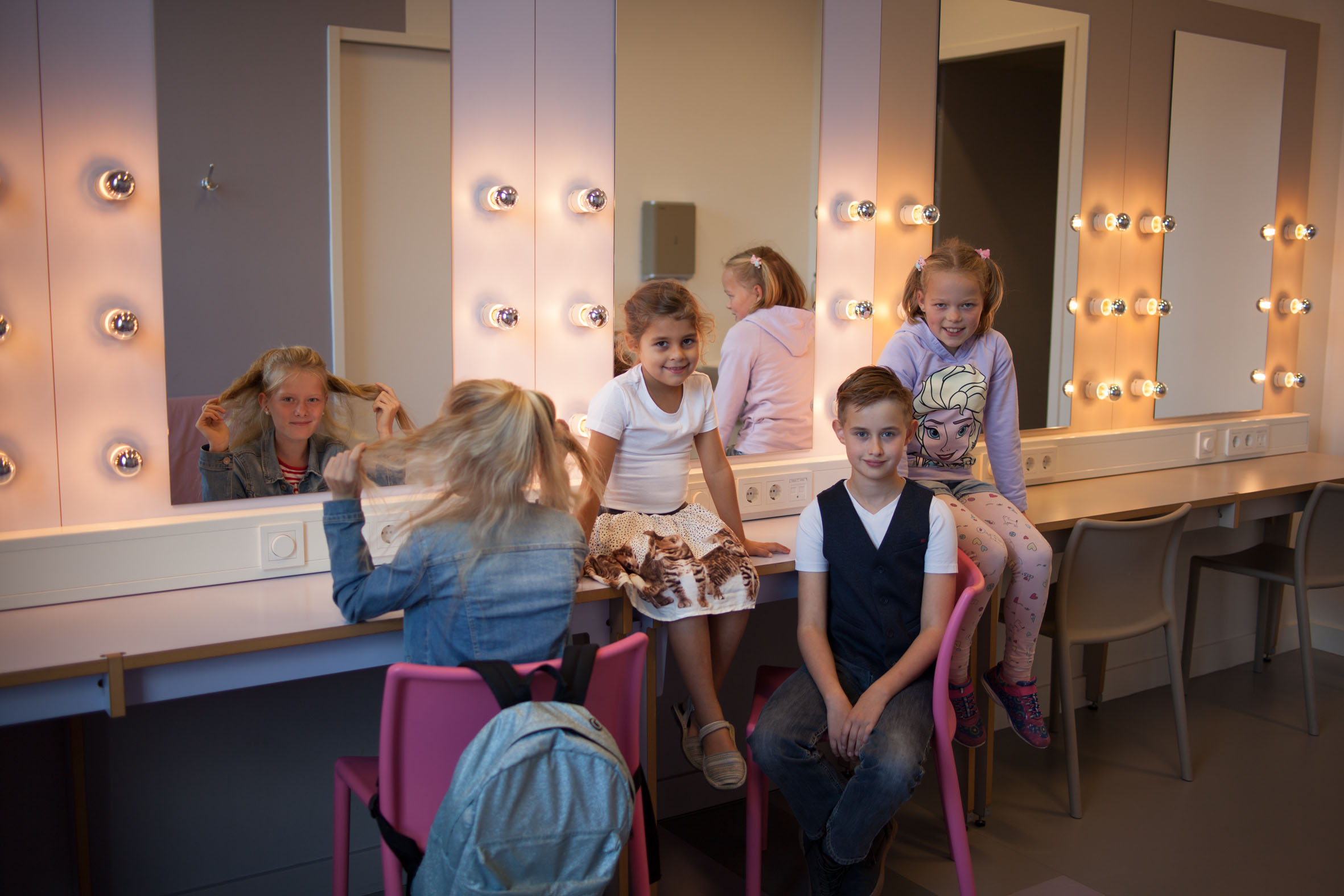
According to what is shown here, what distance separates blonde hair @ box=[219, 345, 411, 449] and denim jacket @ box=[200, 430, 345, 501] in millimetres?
16

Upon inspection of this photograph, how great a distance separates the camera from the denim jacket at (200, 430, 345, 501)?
1.95 m

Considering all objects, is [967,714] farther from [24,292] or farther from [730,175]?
[24,292]

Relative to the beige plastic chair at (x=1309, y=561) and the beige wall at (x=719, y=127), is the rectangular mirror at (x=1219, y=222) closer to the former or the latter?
the beige plastic chair at (x=1309, y=561)

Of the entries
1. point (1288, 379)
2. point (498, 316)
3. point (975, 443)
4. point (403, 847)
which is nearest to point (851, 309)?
point (975, 443)

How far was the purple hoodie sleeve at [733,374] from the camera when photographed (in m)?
2.54

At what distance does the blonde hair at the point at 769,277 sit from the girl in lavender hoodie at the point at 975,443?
277 millimetres

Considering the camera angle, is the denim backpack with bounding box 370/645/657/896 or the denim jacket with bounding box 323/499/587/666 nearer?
the denim backpack with bounding box 370/645/657/896

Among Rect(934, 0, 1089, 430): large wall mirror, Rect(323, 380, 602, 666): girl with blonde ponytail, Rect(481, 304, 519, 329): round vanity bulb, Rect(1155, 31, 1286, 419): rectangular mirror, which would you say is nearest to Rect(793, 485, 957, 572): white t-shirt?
Rect(323, 380, 602, 666): girl with blonde ponytail

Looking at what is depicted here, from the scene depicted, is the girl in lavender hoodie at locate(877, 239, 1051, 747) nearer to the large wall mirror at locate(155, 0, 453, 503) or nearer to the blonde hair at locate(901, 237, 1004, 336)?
the blonde hair at locate(901, 237, 1004, 336)

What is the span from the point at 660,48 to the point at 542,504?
1.24 meters

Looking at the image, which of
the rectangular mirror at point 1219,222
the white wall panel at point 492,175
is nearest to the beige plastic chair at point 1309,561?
the rectangular mirror at point 1219,222

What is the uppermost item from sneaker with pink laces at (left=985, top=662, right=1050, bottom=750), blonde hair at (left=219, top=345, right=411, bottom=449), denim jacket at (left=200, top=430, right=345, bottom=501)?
blonde hair at (left=219, top=345, right=411, bottom=449)

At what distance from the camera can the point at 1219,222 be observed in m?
3.52

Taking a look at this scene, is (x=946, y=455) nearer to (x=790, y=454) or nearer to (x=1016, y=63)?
(x=790, y=454)
